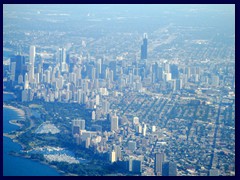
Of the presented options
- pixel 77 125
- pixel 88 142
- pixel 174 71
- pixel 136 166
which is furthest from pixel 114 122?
pixel 174 71

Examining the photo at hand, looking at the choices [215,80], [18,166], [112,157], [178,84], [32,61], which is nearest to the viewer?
[18,166]

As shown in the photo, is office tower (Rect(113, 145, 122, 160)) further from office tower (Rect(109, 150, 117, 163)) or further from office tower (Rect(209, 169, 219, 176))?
office tower (Rect(209, 169, 219, 176))

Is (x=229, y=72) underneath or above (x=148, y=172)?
above

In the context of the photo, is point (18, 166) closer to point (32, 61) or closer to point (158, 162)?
point (158, 162)

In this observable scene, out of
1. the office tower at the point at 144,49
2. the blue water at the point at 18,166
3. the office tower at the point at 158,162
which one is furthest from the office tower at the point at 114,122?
the office tower at the point at 144,49

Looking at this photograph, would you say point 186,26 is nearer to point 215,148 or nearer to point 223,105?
point 223,105

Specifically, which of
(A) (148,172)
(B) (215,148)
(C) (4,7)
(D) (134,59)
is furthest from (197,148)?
(C) (4,7)
